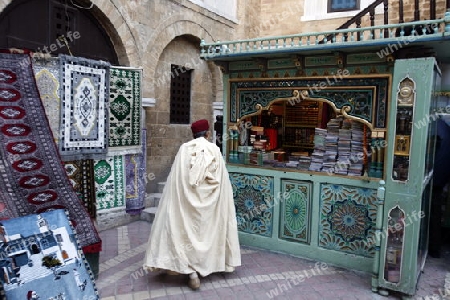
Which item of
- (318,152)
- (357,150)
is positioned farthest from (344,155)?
(318,152)

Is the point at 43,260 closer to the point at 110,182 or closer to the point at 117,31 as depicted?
the point at 110,182

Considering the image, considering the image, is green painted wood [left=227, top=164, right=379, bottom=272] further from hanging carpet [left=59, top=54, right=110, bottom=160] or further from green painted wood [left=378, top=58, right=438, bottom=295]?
hanging carpet [left=59, top=54, right=110, bottom=160]

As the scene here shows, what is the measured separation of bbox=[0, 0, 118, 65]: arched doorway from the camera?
5.50 metres

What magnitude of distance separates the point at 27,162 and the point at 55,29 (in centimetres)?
312

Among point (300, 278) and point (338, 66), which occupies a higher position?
point (338, 66)

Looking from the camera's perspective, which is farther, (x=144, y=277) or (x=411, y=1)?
(x=411, y=1)

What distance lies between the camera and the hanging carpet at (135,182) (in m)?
6.59

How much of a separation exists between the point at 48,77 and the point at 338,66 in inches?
153

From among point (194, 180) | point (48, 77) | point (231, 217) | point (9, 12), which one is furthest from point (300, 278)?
point (9, 12)

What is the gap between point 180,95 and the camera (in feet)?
29.7

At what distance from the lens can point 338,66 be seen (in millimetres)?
4586

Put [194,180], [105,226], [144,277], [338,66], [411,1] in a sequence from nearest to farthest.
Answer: [194,180]
[144,277]
[338,66]
[105,226]
[411,1]

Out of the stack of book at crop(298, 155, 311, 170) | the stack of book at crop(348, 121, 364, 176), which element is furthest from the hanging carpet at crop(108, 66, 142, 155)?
the stack of book at crop(348, 121, 364, 176)

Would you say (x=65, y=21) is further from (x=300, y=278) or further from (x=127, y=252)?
(x=300, y=278)
